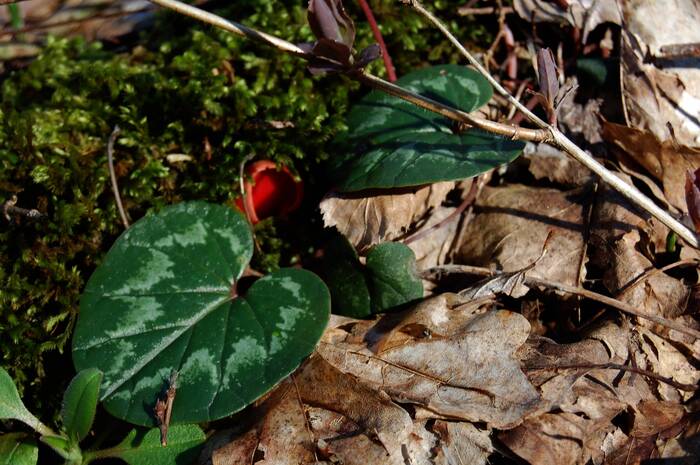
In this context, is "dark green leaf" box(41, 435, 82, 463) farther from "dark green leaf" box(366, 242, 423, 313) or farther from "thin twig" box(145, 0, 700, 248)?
"thin twig" box(145, 0, 700, 248)

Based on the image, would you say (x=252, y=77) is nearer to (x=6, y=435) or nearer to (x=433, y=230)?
(x=433, y=230)

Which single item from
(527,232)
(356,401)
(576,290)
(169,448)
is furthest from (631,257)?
(169,448)

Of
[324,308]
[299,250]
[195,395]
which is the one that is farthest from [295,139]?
[195,395]

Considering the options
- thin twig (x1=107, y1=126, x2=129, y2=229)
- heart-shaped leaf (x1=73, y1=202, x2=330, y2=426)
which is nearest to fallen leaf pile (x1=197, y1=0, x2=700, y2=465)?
heart-shaped leaf (x1=73, y1=202, x2=330, y2=426)

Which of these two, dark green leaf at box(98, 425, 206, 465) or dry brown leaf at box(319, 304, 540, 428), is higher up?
dry brown leaf at box(319, 304, 540, 428)

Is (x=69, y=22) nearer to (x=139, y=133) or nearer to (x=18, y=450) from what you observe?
(x=139, y=133)

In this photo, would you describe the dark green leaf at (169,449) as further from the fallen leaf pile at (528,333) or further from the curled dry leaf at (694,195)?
the curled dry leaf at (694,195)

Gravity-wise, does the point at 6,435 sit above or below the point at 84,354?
below
